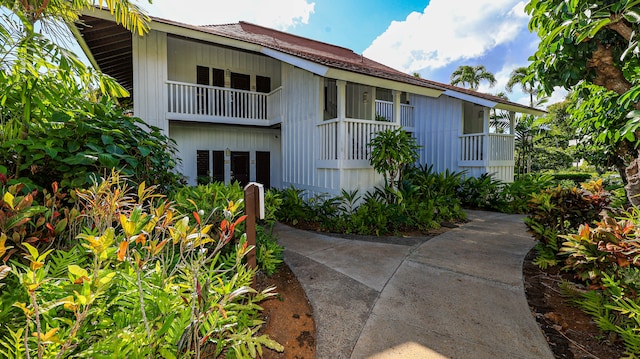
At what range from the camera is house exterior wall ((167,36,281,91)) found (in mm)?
9094

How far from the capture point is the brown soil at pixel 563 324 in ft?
7.19

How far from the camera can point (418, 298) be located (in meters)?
2.97

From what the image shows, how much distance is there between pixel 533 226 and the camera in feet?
13.4

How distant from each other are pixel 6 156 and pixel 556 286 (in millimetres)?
6172

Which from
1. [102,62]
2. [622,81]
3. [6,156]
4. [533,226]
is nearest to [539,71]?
[622,81]

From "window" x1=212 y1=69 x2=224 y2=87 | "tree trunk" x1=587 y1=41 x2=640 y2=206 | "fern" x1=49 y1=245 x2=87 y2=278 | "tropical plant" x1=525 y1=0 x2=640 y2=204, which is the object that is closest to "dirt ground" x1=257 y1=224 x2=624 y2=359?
"fern" x1=49 y1=245 x2=87 y2=278

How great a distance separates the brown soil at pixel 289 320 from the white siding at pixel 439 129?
842cm

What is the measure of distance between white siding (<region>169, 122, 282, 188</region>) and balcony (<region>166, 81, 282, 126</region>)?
86 cm

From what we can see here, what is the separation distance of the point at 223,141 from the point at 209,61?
286 cm

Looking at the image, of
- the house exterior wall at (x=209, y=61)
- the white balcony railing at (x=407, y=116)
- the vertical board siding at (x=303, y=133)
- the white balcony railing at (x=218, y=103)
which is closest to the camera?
the vertical board siding at (x=303, y=133)

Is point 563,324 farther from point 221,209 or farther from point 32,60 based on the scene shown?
point 32,60

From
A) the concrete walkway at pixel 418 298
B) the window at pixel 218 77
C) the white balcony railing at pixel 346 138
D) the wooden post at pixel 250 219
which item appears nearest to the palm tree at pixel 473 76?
the white balcony railing at pixel 346 138

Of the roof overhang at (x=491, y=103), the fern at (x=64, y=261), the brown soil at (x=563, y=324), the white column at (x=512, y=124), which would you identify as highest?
the roof overhang at (x=491, y=103)

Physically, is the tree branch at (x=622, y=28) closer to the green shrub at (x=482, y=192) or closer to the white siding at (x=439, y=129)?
the green shrub at (x=482, y=192)
